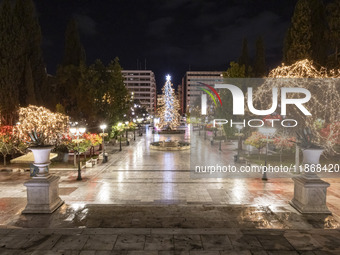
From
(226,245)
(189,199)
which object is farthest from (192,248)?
(189,199)

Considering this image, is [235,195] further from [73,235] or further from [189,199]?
[73,235]

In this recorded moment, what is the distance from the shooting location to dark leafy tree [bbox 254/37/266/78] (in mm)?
54500

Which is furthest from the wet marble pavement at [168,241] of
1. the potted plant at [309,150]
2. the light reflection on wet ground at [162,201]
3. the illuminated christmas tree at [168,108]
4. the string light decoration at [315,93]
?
the illuminated christmas tree at [168,108]

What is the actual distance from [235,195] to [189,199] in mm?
2240

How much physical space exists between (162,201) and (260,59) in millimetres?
49776

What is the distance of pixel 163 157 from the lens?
78.9ft

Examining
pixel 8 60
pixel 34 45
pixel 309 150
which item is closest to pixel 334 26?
pixel 309 150

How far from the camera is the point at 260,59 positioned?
54688mm

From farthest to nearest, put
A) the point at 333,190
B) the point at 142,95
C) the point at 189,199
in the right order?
1. the point at 142,95
2. the point at 333,190
3. the point at 189,199

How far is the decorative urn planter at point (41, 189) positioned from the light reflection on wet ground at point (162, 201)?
363mm

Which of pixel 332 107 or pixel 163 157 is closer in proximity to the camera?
pixel 332 107

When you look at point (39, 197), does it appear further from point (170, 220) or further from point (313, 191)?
point (313, 191)

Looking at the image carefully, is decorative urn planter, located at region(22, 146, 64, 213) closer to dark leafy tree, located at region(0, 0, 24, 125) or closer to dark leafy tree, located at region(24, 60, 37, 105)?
dark leafy tree, located at region(0, 0, 24, 125)

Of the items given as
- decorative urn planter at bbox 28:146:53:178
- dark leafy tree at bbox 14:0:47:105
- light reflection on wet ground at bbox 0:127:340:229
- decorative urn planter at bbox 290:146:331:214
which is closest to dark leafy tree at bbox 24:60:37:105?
dark leafy tree at bbox 14:0:47:105
